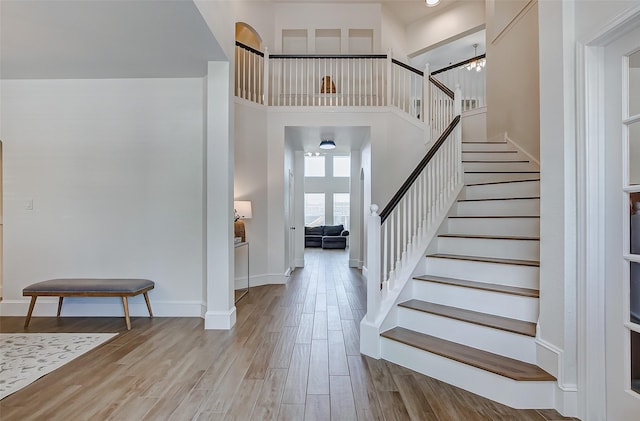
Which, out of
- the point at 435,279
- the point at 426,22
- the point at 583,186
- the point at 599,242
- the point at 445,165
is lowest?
the point at 435,279

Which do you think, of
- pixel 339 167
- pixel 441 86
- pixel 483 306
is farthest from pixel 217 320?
pixel 339 167

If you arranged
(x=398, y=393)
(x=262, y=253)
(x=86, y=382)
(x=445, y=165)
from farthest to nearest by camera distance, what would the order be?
(x=262, y=253)
(x=445, y=165)
(x=86, y=382)
(x=398, y=393)

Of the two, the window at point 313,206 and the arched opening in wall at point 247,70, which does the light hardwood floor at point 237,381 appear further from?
the window at point 313,206

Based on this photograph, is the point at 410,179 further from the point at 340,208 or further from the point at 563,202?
the point at 340,208

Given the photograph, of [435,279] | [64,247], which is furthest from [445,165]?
[64,247]

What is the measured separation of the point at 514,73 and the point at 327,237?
7.46 meters

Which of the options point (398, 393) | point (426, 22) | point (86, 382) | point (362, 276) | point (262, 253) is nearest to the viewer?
point (398, 393)

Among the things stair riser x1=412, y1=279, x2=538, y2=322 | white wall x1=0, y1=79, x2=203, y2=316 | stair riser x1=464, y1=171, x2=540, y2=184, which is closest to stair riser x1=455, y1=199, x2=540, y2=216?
stair riser x1=464, y1=171, x2=540, y2=184

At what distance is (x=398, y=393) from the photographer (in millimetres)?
2066

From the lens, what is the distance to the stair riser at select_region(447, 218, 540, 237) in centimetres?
289

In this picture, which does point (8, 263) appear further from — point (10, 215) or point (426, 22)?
point (426, 22)

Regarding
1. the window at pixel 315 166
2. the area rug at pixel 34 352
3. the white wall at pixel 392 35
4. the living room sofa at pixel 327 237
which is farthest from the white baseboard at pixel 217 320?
the window at pixel 315 166

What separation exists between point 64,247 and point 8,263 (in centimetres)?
65

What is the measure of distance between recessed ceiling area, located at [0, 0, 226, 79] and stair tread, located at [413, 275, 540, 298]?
2765 millimetres
